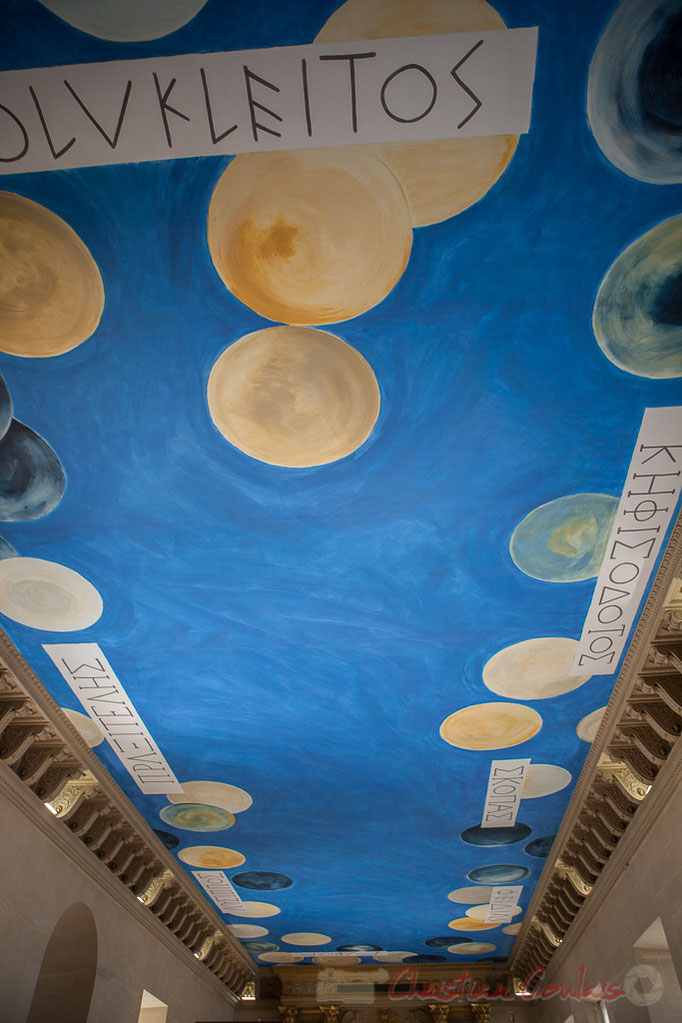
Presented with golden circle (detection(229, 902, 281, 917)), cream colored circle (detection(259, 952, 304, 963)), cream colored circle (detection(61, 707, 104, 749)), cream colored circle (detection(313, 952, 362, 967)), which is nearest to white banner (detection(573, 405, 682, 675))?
cream colored circle (detection(61, 707, 104, 749))

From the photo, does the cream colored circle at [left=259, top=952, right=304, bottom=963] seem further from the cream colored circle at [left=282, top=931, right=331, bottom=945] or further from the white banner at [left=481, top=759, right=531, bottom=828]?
the white banner at [left=481, top=759, right=531, bottom=828]

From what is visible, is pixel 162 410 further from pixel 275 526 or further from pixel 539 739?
pixel 539 739

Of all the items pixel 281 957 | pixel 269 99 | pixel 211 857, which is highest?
pixel 281 957

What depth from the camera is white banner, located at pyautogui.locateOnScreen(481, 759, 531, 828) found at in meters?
8.69

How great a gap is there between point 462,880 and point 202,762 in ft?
20.2

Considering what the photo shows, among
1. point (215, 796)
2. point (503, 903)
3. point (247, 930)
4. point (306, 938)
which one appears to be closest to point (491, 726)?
point (215, 796)

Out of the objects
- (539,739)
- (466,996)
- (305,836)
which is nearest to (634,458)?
(539,739)

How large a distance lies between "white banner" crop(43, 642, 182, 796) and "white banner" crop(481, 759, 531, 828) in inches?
158

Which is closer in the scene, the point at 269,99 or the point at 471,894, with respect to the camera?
the point at 269,99

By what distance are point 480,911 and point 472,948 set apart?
11.9ft

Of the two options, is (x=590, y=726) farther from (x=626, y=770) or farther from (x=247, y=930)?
(x=247, y=930)

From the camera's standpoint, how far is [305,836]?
10.3 metres

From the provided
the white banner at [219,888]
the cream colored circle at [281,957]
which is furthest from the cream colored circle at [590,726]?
the cream colored circle at [281,957]

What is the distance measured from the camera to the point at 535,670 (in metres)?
7.00
